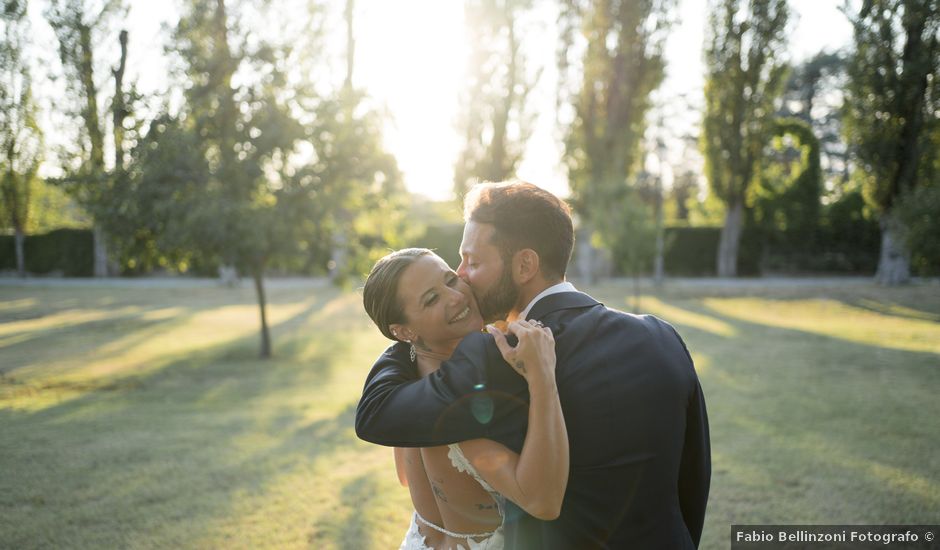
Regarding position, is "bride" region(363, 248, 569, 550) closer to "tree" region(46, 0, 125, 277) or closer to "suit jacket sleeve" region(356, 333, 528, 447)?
"suit jacket sleeve" region(356, 333, 528, 447)

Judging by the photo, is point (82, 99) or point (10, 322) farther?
point (82, 99)

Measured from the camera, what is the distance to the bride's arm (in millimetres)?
1622

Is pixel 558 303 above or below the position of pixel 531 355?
above

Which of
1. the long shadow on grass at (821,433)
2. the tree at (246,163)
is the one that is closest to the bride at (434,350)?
the long shadow on grass at (821,433)

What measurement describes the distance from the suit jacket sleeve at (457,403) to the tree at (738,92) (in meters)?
32.4

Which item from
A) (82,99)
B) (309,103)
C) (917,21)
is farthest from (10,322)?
(917,21)

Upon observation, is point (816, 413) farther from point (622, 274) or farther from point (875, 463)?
point (622, 274)

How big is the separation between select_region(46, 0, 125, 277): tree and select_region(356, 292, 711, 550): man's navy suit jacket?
37.7 ft

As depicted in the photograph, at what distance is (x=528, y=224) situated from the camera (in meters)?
2.06

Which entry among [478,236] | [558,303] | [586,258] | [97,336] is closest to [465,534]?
[558,303]

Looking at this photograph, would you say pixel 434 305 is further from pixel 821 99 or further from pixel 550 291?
pixel 821 99

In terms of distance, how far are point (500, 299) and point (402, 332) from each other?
366 mm

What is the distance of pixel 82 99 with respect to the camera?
17500 millimetres

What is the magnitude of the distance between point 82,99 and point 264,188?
923cm
